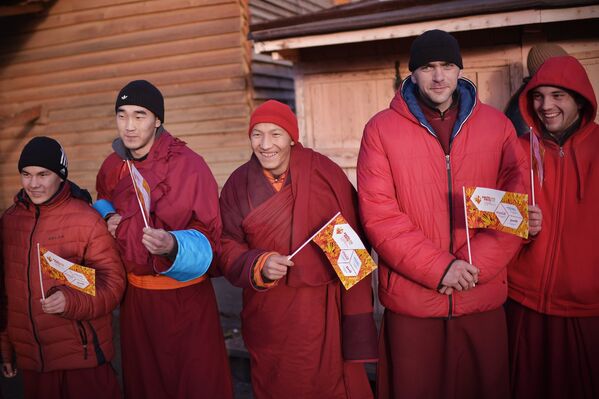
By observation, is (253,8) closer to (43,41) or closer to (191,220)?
(43,41)

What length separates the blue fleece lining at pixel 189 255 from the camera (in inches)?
101

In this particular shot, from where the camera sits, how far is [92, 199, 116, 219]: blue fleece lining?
3.18m

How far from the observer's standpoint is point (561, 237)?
2789mm

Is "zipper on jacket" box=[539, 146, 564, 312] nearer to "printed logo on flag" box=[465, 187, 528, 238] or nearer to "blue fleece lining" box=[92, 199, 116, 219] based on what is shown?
"printed logo on flag" box=[465, 187, 528, 238]

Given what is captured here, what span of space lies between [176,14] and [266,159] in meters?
4.88

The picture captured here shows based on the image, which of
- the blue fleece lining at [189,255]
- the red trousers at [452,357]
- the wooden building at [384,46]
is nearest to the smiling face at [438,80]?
the red trousers at [452,357]

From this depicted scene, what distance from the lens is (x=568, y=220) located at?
2.77 meters

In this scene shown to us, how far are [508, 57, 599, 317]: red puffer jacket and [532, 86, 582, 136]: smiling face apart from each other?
0.05 meters

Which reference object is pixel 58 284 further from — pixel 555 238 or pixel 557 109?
pixel 557 109

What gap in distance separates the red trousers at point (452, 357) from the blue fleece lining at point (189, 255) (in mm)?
1051

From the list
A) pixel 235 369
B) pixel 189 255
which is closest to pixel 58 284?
pixel 189 255

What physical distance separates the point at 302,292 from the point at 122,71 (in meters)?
5.62

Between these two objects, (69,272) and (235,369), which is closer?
(69,272)

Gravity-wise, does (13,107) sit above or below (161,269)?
above
